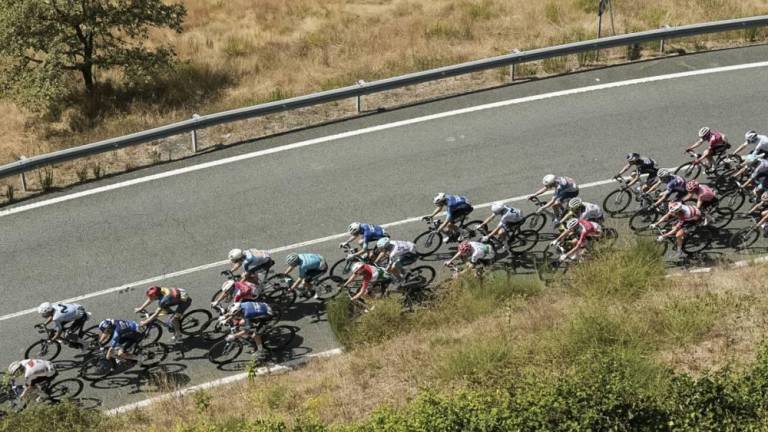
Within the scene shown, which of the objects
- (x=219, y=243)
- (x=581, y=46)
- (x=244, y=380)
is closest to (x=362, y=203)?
(x=219, y=243)

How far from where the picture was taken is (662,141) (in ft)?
61.8

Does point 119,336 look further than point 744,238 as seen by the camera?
No

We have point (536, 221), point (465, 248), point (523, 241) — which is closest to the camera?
point (465, 248)

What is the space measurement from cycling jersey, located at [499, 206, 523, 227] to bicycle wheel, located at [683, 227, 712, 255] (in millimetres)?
2945

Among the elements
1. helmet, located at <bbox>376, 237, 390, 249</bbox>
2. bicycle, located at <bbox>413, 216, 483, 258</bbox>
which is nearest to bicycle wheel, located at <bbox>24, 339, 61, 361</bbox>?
helmet, located at <bbox>376, 237, 390, 249</bbox>

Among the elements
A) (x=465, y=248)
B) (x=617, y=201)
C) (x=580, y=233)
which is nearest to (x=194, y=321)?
(x=465, y=248)

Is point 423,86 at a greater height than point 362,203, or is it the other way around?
point 423,86

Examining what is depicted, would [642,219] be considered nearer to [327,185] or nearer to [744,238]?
[744,238]

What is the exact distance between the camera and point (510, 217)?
1567 cm

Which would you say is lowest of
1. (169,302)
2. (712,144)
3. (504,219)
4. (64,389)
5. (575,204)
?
(64,389)

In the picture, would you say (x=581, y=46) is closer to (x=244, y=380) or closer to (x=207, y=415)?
(x=244, y=380)

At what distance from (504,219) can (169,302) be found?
578 cm

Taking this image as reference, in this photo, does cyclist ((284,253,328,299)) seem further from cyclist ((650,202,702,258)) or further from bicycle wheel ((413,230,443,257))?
cyclist ((650,202,702,258))

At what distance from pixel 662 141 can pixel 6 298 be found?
13005mm
